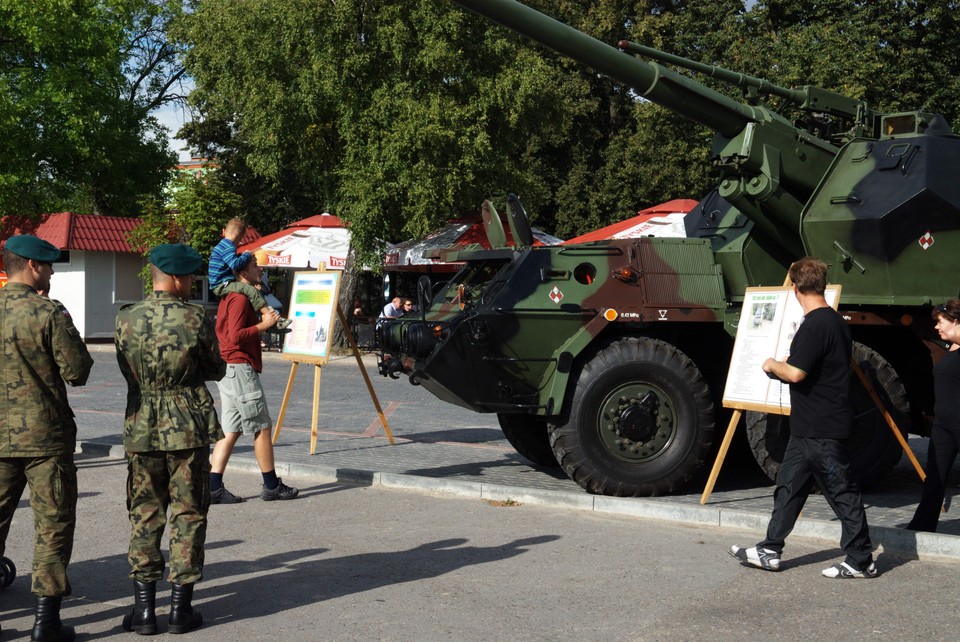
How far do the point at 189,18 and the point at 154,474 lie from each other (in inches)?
908

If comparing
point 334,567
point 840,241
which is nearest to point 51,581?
point 334,567

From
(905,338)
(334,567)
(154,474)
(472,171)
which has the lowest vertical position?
(334,567)

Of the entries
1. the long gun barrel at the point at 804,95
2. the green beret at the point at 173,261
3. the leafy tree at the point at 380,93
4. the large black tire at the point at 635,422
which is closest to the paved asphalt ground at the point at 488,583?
the large black tire at the point at 635,422

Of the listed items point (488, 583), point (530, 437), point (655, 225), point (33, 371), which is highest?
point (655, 225)

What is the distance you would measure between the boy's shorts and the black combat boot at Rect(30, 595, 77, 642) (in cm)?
331

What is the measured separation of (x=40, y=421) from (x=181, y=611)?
1.11 metres

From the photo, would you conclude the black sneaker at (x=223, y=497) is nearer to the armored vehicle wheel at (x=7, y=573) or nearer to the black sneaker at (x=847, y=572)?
the armored vehicle wheel at (x=7, y=573)

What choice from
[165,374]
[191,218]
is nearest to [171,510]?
[165,374]

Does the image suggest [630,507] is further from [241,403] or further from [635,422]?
[241,403]

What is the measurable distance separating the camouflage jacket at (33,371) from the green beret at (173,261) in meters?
0.52

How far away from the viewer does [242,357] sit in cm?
859

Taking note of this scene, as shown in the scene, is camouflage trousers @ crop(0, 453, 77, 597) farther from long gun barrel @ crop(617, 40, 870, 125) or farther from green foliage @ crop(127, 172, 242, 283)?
green foliage @ crop(127, 172, 242, 283)

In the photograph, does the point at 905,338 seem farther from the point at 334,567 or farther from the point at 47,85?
the point at 47,85

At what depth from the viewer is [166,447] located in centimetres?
531
